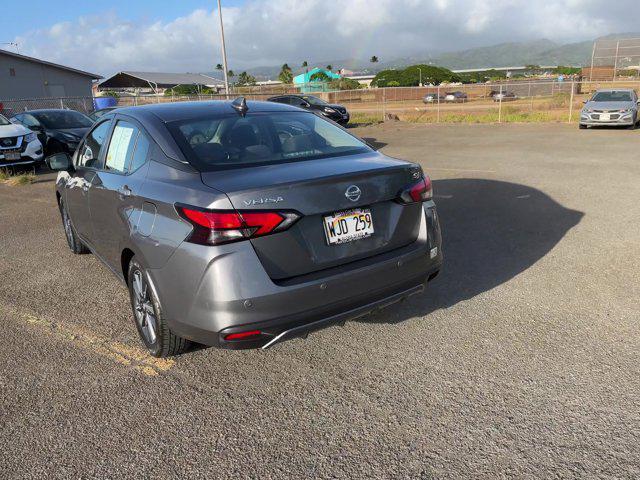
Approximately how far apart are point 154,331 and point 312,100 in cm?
2264

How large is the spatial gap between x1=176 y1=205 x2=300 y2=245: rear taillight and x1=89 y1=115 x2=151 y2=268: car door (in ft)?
2.49

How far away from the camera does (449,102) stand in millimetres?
49594

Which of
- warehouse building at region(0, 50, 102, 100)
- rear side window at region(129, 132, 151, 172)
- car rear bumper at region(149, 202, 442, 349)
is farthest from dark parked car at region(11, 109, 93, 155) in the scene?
warehouse building at region(0, 50, 102, 100)

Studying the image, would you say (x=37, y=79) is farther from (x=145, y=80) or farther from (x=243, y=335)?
(x=243, y=335)

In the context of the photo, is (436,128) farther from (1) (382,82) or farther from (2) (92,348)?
(1) (382,82)

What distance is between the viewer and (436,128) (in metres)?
23.2

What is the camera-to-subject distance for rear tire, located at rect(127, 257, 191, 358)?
3293 millimetres

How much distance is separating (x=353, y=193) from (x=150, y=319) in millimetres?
1620

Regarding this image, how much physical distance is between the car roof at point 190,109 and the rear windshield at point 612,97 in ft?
63.7

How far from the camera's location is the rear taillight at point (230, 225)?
278cm

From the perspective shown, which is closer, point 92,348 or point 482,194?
point 92,348

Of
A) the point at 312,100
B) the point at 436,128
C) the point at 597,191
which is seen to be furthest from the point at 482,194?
the point at 312,100

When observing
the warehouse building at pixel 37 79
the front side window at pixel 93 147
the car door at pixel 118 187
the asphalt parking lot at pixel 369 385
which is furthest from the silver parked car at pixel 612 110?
the warehouse building at pixel 37 79

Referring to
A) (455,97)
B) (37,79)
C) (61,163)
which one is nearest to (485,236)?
(61,163)
